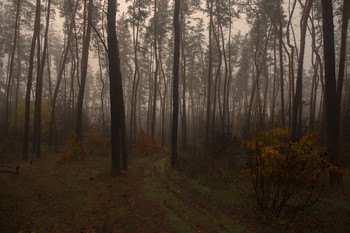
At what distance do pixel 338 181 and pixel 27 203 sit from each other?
9.03 meters

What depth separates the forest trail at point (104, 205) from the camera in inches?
160

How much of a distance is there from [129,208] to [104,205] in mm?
726

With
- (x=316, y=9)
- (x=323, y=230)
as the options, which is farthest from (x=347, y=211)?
(x=316, y=9)

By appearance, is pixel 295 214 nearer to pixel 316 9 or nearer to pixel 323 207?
pixel 323 207

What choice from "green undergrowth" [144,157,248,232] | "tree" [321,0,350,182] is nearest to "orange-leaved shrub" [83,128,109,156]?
"green undergrowth" [144,157,248,232]

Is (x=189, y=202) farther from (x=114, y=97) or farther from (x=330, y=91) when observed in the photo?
(x=330, y=91)

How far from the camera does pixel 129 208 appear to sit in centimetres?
511

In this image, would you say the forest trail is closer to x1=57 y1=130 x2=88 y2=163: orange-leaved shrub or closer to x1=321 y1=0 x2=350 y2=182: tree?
x1=57 y1=130 x2=88 y2=163: orange-leaved shrub

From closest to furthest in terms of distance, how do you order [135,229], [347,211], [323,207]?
[135,229]
[347,211]
[323,207]

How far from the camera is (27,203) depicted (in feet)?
15.5

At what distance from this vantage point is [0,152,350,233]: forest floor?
4027mm

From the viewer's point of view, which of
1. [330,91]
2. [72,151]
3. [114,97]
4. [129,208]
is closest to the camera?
[129,208]

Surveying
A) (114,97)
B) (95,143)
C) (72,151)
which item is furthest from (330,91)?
(95,143)

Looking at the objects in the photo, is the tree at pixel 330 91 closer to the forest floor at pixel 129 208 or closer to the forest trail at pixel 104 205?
the forest floor at pixel 129 208
